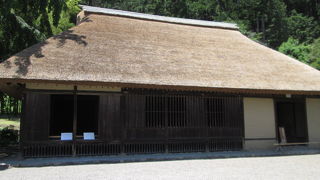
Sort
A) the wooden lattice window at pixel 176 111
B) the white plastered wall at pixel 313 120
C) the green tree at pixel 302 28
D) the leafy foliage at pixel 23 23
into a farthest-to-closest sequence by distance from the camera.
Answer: the green tree at pixel 302 28 → the white plastered wall at pixel 313 120 → the leafy foliage at pixel 23 23 → the wooden lattice window at pixel 176 111

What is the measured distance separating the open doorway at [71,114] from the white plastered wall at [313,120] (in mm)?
9531

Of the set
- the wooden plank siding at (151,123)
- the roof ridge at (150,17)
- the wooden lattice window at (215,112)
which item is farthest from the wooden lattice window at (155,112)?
the roof ridge at (150,17)

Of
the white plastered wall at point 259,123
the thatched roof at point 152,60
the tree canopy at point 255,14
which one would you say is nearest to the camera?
the thatched roof at point 152,60

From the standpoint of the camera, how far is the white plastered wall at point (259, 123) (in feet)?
40.1

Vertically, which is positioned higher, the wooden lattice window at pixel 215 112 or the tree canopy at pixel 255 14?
the tree canopy at pixel 255 14

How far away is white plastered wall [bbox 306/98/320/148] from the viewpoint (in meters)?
13.1

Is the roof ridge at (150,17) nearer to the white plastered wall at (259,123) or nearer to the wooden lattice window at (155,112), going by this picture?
the wooden lattice window at (155,112)

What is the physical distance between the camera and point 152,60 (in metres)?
11.4

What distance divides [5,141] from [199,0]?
1204 inches

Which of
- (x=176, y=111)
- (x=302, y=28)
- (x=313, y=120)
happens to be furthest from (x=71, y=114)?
(x=302, y=28)

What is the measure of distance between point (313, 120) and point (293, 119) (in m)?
2.05

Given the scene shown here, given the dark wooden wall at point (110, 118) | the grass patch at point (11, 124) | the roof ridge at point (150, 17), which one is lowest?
the grass patch at point (11, 124)

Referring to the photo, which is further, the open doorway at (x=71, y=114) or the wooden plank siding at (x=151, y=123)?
the open doorway at (x=71, y=114)

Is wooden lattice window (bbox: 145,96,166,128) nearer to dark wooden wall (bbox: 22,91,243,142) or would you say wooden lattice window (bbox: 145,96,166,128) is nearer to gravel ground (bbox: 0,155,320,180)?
dark wooden wall (bbox: 22,91,243,142)
